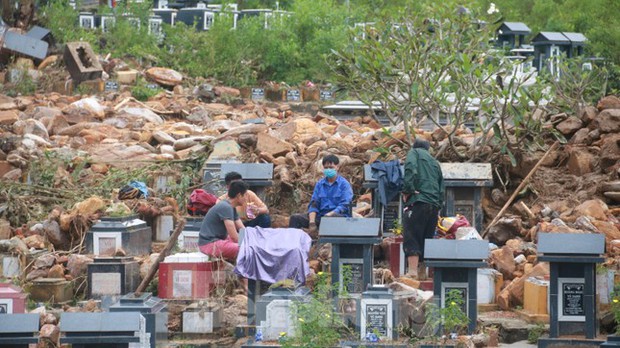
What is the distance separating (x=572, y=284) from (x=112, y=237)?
558cm

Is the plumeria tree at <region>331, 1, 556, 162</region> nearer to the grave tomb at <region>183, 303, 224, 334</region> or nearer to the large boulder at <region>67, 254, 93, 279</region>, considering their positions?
the large boulder at <region>67, 254, 93, 279</region>

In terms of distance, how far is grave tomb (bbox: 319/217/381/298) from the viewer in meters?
14.8

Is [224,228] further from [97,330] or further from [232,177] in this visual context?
[97,330]

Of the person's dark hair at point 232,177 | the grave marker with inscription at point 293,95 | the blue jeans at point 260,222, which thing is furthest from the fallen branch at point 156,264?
the grave marker with inscription at point 293,95

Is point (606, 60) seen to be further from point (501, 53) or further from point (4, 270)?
point (4, 270)

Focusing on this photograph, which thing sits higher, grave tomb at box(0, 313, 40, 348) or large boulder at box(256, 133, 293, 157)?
large boulder at box(256, 133, 293, 157)

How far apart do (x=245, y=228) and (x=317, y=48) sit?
1975cm

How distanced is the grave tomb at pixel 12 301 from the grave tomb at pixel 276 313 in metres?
2.25

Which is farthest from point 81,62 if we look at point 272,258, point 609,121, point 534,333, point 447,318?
point 447,318

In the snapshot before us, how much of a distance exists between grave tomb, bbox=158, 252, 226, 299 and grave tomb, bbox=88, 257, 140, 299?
48 centimetres

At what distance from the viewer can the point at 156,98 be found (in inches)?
1177

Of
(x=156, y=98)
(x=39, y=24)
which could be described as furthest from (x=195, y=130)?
(x=39, y=24)

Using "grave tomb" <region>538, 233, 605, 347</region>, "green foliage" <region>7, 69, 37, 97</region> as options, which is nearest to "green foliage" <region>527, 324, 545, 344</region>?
"grave tomb" <region>538, 233, 605, 347</region>

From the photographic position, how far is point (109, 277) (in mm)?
15469
